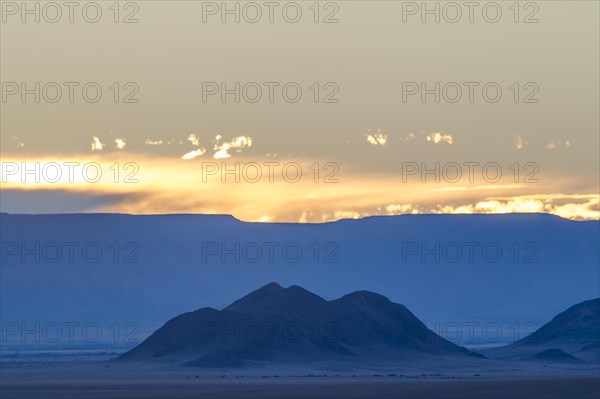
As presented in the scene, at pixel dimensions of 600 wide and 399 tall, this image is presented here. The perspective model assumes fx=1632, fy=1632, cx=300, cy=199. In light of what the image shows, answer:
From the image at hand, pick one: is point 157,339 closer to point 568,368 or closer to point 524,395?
point 568,368

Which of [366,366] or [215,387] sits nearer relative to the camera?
[215,387]

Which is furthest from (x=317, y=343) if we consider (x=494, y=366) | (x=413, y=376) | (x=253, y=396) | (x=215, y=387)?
(x=253, y=396)

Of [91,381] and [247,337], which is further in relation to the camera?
[247,337]

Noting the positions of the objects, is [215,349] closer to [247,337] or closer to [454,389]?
[247,337]

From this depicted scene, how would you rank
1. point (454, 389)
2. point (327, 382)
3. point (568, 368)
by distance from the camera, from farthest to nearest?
point (568, 368) < point (327, 382) < point (454, 389)

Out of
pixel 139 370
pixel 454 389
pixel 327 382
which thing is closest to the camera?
pixel 454 389

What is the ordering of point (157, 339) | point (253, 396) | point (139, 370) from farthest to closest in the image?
point (157, 339)
point (139, 370)
point (253, 396)

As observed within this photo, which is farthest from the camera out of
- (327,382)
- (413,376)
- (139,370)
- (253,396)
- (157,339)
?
(157,339)

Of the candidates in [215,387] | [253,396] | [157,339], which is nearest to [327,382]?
[215,387]
